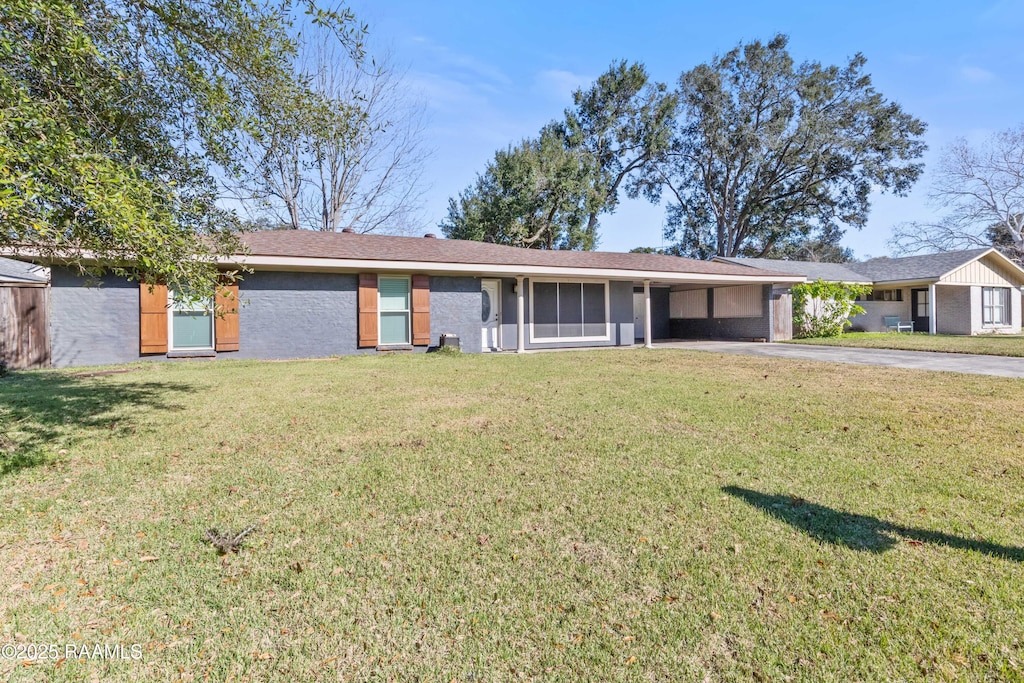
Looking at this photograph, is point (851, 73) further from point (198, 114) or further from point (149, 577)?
point (149, 577)

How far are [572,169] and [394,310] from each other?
17.3 metres

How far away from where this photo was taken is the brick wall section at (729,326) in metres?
17.8

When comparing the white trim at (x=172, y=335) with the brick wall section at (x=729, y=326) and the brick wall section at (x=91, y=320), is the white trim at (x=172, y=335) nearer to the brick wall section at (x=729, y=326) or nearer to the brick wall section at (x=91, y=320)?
the brick wall section at (x=91, y=320)

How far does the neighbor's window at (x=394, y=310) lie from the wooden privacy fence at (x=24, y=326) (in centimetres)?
669

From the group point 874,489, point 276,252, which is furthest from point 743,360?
point 276,252

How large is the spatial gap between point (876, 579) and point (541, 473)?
84.3 inches

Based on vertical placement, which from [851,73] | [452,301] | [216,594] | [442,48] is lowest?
[216,594]

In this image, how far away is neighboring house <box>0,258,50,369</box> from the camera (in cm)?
964

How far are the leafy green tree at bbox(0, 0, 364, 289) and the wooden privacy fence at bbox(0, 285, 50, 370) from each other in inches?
263

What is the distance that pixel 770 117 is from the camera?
32.0m

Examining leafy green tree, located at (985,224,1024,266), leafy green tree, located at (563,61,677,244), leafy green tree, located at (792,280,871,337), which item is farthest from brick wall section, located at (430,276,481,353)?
leafy green tree, located at (985,224,1024,266)

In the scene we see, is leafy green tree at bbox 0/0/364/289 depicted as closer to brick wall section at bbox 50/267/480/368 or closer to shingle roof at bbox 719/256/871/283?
brick wall section at bbox 50/267/480/368

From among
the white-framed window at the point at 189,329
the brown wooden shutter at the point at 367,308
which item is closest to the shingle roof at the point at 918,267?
the brown wooden shutter at the point at 367,308

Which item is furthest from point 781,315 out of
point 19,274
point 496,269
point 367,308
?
point 19,274
